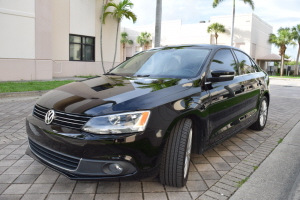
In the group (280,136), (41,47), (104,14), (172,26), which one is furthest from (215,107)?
(172,26)

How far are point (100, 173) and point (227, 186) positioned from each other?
1.39 m

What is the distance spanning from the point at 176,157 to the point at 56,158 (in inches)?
44.8

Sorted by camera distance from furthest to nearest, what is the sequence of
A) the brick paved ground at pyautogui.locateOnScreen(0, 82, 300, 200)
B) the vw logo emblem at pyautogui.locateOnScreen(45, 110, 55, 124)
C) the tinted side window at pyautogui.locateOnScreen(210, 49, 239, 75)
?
the tinted side window at pyautogui.locateOnScreen(210, 49, 239, 75) < the brick paved ground at pyautogui.locateOnScreen(0, 82, 300, 200) < the vw logo emblem at pyautogui.locateOnScreen(45, 110, 55, 124)

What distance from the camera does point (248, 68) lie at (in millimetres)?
4723

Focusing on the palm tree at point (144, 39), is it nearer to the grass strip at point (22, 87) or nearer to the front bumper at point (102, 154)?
the grass strip at point (22, 87)

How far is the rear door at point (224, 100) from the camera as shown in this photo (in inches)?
130

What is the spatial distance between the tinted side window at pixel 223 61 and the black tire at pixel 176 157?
1123 mm

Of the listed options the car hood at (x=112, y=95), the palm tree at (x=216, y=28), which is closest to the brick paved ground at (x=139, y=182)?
the car hood at (x=112, y=95)

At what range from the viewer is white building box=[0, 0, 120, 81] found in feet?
42.9

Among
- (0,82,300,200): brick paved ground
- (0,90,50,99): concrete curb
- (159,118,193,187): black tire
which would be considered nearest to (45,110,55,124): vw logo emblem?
(0,82,300,200): brick paved ground

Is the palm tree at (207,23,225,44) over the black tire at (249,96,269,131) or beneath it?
over

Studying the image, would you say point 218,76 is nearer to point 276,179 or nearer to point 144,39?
point 276,179

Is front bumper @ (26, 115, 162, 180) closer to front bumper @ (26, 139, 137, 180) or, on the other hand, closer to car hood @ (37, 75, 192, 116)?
front bumper @ (26, 139, 137, 180)

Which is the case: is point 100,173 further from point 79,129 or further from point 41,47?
point 41,47
